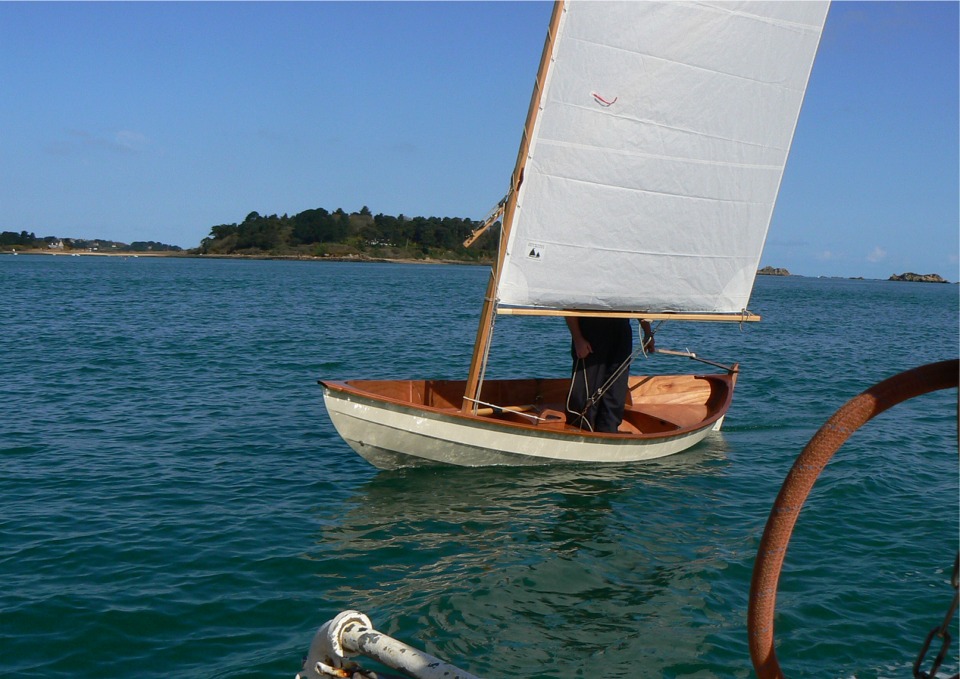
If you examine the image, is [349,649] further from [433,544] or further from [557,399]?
[557,399]

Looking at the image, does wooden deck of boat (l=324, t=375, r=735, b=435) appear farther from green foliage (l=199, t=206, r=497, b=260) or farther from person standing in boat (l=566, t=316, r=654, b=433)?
green foliage (l=199, t=206, r=497, b=260)

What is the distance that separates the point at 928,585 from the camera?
Answer: 26.3ft

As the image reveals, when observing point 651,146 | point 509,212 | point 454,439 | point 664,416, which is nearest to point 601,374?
point 454,439

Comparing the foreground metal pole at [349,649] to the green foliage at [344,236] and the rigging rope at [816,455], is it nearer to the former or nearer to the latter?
the rigging rope at [816,455]

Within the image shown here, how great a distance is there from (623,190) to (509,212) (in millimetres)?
1498

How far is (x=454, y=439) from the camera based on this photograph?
1045 cm

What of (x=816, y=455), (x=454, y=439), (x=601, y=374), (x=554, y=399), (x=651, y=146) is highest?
(x=651, y=146)

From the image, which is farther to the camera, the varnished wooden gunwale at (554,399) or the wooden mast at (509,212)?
the varnished wooden gunwale at (554,399)

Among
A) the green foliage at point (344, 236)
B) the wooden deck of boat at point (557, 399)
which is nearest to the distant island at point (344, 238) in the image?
the green foliage at point (344, 236)

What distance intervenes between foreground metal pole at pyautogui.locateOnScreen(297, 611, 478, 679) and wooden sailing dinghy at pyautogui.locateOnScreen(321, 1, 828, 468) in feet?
20.3

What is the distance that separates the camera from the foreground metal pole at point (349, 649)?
11.1 ft

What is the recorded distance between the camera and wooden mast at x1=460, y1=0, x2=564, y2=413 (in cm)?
992

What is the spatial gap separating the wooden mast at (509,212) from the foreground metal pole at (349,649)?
668cm

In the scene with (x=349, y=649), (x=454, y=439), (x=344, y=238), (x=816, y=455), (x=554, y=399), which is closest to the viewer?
(x=816, y=455)
